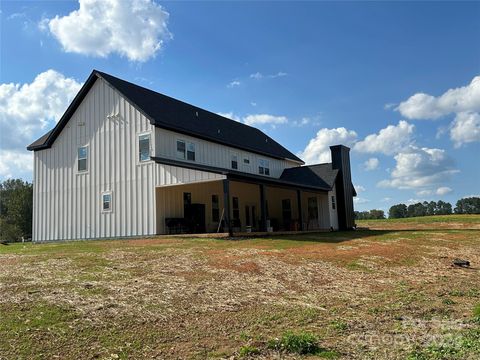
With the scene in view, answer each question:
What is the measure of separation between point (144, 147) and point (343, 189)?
50.5 feet

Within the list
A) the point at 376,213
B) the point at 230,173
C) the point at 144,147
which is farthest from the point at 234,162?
the point at 376,213

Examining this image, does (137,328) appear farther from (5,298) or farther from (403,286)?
(403,286)

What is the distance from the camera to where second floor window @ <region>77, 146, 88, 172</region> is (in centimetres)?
2502

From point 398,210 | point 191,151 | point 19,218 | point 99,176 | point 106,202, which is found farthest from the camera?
point 398,210

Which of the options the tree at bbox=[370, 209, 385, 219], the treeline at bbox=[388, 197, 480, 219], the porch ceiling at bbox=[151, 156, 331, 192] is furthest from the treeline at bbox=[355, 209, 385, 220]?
the porch ceiling at bbox=[151, 156, 331, 192]

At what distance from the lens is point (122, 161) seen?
2338cm

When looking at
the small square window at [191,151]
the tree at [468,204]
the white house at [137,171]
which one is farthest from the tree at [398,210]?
the small square window at [191,151]

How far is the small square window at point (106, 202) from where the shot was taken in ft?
77.2

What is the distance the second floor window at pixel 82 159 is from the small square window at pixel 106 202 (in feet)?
7.76

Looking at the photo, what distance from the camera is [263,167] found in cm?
3256

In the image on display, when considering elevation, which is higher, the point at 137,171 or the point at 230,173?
the point at 137,171

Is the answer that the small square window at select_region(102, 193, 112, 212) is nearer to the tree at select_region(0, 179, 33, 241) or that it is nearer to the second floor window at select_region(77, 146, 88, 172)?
the second floor window at select_region(77, 146, 88, 172)

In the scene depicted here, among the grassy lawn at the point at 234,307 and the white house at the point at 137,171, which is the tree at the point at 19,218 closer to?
the white house at the point at 137,171

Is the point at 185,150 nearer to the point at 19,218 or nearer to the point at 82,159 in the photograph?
the point at 82,159
